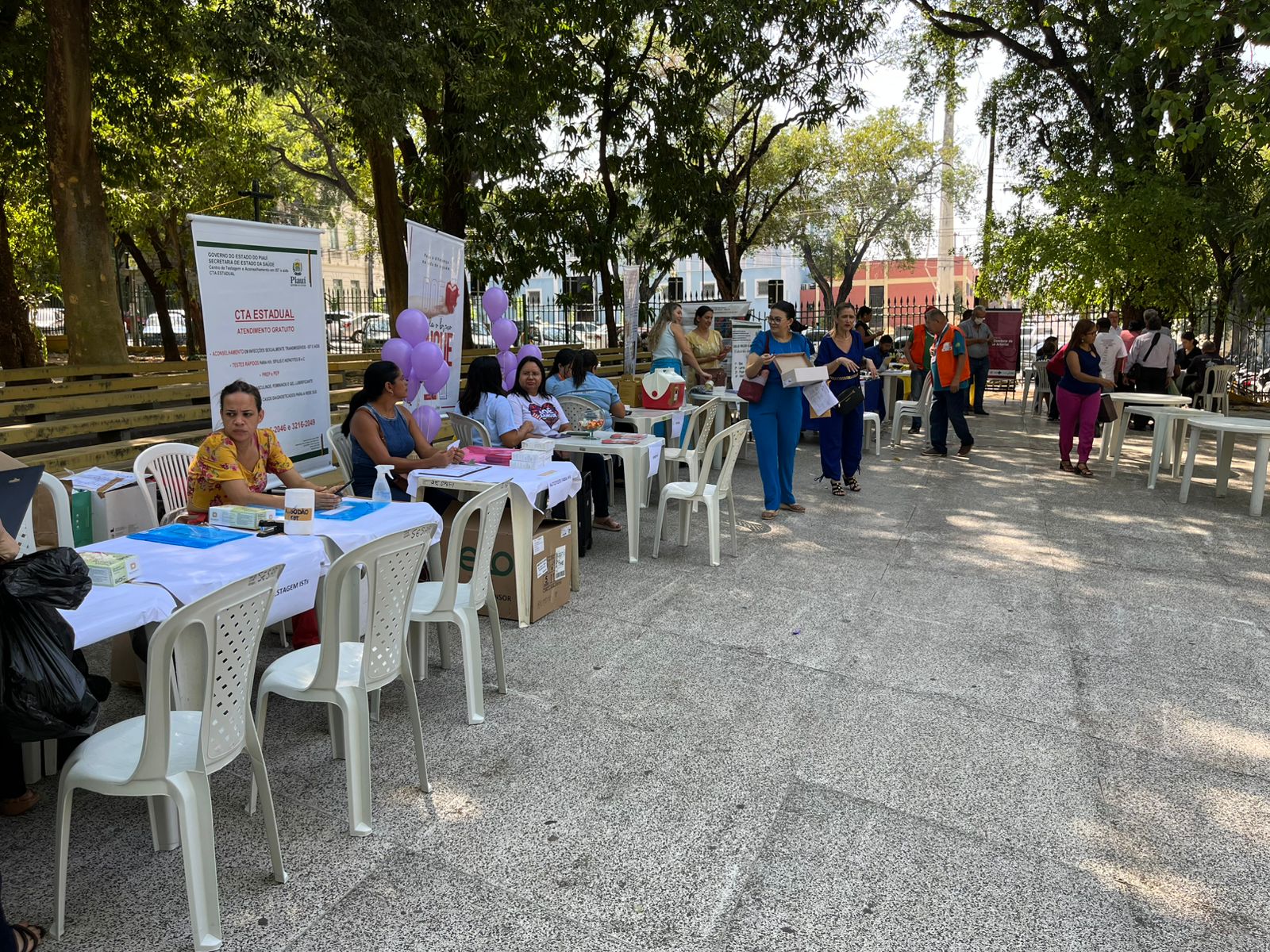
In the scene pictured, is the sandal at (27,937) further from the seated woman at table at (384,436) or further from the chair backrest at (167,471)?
the seated woman at table at (384,436)

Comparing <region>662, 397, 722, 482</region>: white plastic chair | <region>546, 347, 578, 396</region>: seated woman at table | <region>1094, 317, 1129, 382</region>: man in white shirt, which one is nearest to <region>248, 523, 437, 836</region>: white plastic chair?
<region>662, 397, 722, 482</region>: white plastic chair

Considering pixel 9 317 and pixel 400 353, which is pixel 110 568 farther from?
pixel 9 317

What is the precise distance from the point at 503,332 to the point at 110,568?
5.20 meters

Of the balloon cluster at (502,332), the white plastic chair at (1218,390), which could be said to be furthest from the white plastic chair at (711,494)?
the white plastic chair at (1218,390)

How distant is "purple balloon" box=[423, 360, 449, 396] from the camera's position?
22.3 feet

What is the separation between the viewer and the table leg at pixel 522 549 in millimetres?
4961

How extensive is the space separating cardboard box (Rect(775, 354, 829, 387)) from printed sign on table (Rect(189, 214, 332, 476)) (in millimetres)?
3442

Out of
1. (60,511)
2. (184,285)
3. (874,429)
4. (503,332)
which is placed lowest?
(874,429)

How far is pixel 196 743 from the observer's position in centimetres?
264

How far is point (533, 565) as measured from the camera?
5.10 metres

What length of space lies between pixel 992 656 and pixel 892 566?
1.72 m

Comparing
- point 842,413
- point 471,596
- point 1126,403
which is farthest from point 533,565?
point 1126,403

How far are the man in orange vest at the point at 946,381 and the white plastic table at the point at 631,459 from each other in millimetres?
5010

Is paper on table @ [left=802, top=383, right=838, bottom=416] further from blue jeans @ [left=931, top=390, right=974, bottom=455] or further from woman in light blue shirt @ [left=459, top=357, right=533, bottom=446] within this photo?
blue jeans @ [left=931, top=390, right=974, bottom=455]
